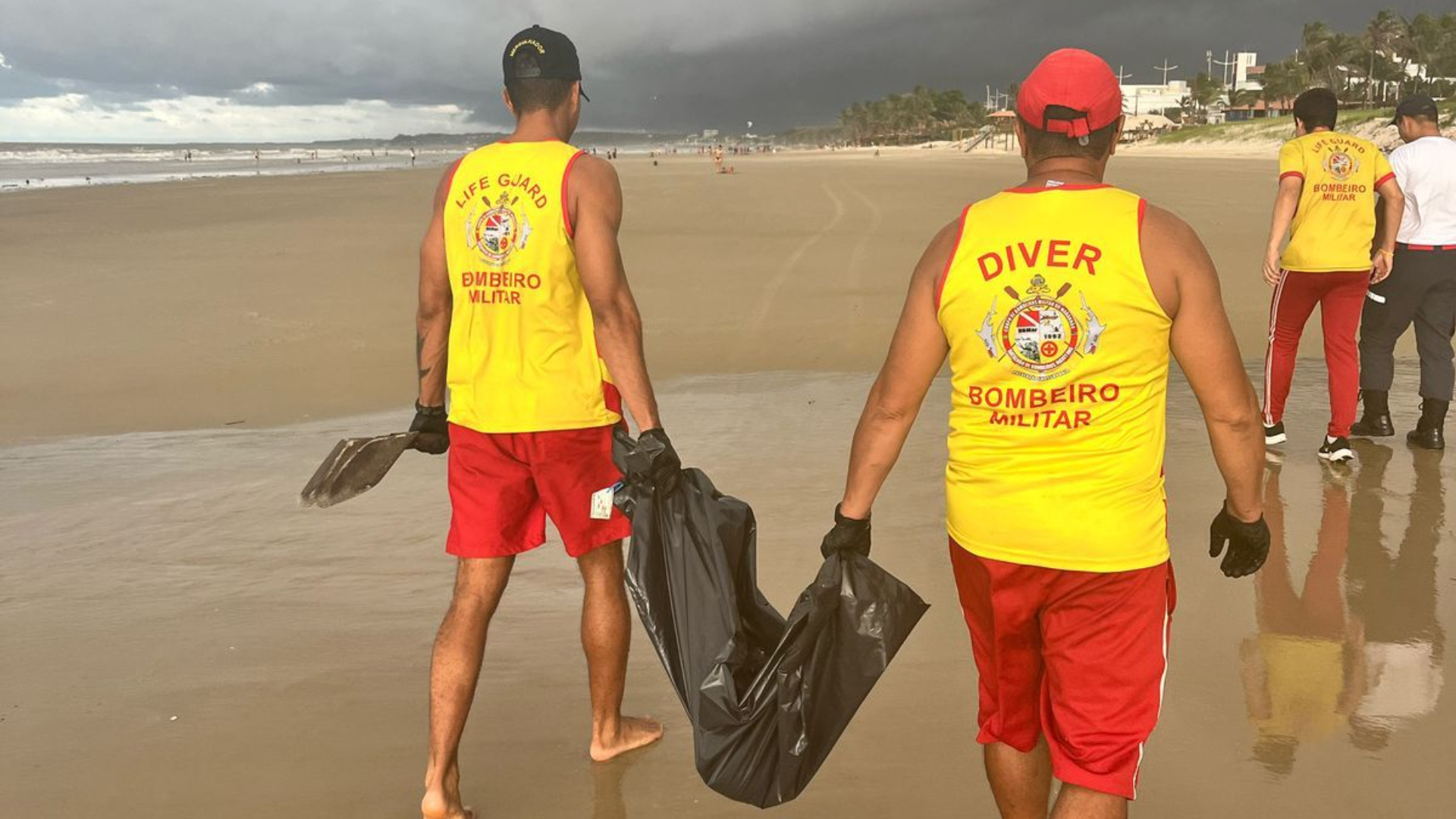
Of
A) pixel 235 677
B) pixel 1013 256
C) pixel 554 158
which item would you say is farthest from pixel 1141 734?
pixel 235 677

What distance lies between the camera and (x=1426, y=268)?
234 inches

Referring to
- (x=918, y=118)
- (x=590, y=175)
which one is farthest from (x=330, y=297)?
(x=918, y=118)

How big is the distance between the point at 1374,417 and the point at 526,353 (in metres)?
5.27

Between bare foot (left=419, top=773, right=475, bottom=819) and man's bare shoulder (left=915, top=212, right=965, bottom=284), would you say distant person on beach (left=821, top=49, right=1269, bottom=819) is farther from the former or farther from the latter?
bare foot (left=419, top=773, right=475, bottom=819)

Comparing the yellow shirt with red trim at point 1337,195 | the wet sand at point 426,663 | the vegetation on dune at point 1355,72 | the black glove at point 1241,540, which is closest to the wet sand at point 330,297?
the wet sand at point 426,663

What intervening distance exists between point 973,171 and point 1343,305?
33.8m

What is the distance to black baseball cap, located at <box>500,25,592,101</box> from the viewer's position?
2906 millimetres

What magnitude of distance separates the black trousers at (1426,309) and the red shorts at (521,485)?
16.2ft

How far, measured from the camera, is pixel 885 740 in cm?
315

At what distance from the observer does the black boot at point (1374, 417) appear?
619 cm

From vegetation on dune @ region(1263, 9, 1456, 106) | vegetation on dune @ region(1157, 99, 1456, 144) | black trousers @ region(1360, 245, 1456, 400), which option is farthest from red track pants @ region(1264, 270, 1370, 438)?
vegetation on dune @ region(1263, 9, 1456, 106)

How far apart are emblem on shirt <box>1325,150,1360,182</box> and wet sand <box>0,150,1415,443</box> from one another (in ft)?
12.0

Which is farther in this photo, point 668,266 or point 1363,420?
point 668,266

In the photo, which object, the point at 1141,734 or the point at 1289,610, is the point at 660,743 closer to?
the point at 1141,734
